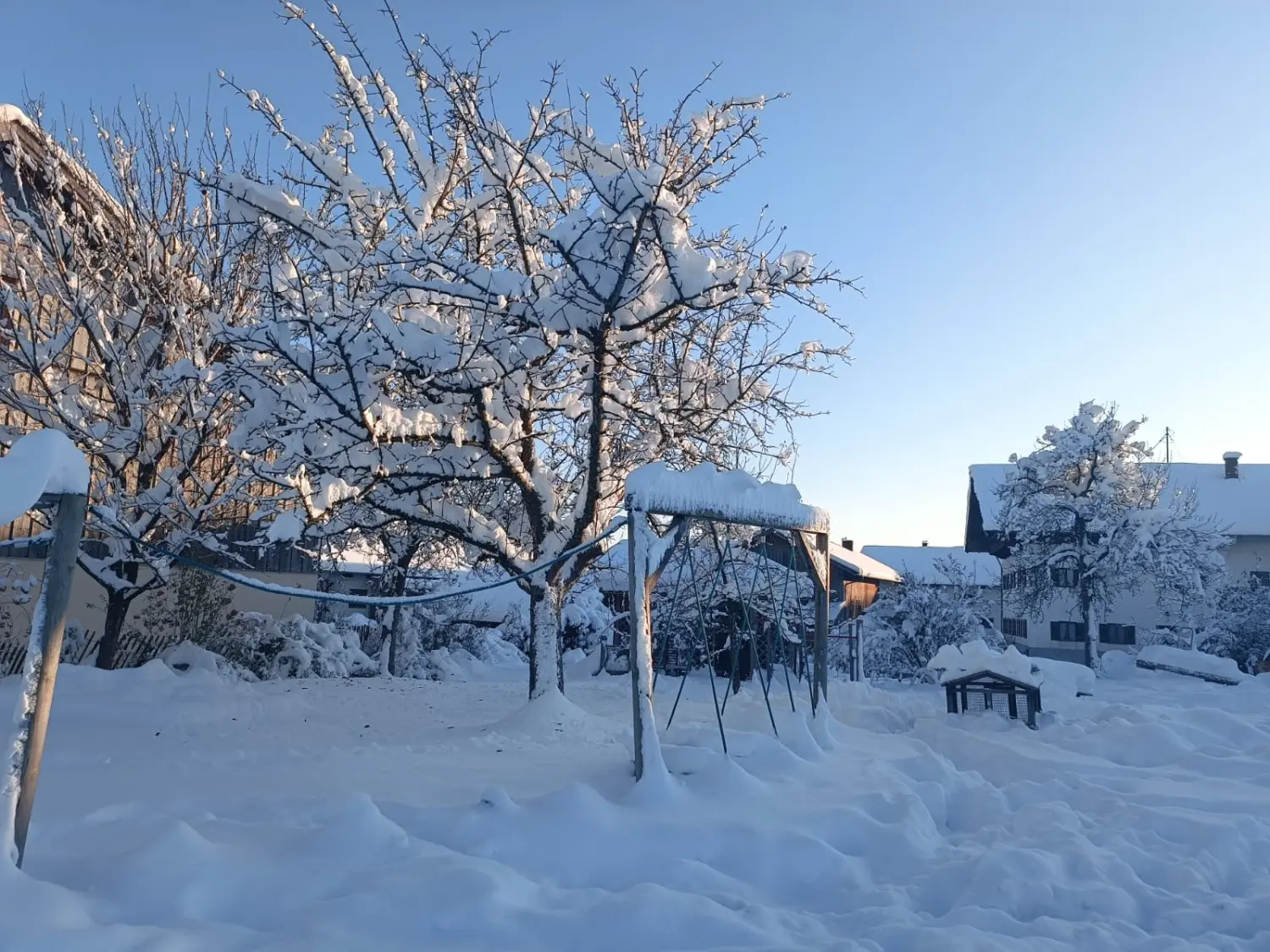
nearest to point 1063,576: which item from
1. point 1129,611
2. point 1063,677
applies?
point 1129,611

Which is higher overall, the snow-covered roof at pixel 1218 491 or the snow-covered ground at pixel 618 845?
the snow-covered roof at pixel 1218 491

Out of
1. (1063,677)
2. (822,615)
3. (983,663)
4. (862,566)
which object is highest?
(862,566)

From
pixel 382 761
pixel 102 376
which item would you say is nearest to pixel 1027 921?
pixel 382 761

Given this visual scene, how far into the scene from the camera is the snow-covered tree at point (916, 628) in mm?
18766

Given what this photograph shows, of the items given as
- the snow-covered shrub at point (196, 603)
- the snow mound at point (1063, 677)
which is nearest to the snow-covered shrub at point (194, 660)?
the snow-covered shrub at point (196, 603)

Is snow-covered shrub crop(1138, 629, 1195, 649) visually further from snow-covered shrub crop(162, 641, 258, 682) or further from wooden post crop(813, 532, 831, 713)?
snow-covered shrub crop(162, 641, 258, 682)

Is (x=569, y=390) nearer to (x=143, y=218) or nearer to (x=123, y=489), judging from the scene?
(x=123, y=489)

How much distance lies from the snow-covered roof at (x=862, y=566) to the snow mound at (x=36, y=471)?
24.3 meters

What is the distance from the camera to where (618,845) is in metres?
4.16

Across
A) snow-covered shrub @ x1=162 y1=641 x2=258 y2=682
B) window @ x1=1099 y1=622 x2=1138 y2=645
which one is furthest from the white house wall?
snow-covered shrub @ x1=162 y1=641 x2=258 y2=682

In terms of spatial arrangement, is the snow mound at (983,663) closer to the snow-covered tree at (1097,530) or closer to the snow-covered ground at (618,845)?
the snow-covered ground at (618,845)

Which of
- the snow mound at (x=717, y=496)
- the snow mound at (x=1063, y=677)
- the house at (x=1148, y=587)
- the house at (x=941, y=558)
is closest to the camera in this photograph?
the snow mound at (x=717, y=496)

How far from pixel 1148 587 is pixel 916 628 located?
53.4 feet

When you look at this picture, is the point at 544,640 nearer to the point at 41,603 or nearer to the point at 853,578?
the point at 41,603
